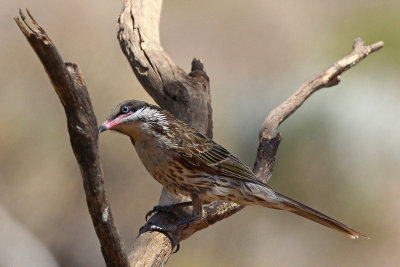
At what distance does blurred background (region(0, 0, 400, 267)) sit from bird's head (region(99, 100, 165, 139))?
3.04m

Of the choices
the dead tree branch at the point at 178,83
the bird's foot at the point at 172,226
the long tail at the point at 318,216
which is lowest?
the bird's foot at the point at 172,226

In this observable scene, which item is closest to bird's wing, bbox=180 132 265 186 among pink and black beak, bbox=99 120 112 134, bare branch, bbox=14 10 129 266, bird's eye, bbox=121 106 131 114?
bird's eye, bbox=121 106 131 114

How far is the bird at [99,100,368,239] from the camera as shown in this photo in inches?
155

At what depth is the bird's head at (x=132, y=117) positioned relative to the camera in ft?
12.2

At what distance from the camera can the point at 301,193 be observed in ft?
23.2

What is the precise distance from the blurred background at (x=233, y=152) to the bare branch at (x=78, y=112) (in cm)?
444

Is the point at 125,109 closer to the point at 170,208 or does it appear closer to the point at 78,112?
the point at 170,208

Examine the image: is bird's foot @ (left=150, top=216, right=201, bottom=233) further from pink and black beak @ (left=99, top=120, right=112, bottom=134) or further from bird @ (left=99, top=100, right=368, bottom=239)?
pink and black beak @ (left=99, top=120, right=112, bottom=134)

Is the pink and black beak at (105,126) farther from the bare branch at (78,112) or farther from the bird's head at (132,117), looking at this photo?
the bare branch at (78,112)

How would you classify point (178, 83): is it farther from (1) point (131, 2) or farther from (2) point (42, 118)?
(2) point (42, 118)

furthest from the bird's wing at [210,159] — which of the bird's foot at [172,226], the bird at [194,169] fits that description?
the bird's foot at [172,226]

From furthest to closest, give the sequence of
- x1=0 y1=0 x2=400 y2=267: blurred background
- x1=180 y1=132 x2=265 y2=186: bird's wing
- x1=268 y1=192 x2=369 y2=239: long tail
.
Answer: x1=0 y1=0 x2=400 y2=267: blurred background < x1=180 y1=132 x2=265 y2=186: bird's wing < x1=268 y1=192 x2=369 y2=239: long tail

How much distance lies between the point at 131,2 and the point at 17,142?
10.2 ft

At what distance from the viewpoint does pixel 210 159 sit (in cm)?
411
